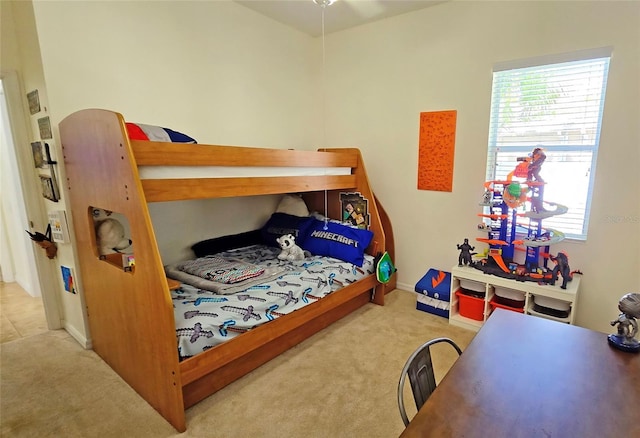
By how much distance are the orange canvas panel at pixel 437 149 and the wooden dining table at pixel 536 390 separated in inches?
75.7

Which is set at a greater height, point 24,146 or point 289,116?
point 289,116

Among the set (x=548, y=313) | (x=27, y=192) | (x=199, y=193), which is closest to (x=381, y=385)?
(x=548, y=313)

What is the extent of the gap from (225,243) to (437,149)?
82.0 inches

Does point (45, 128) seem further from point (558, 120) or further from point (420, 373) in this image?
point (558, 120)

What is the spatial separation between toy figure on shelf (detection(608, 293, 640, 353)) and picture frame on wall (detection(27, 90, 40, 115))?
3189 mm

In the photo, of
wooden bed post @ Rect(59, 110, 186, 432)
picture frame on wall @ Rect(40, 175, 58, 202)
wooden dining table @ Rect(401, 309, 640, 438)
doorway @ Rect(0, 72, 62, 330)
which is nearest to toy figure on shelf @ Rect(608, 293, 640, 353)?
wooden dining table @ Rect(401, 309, 640, 438)

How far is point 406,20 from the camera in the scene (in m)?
3.04

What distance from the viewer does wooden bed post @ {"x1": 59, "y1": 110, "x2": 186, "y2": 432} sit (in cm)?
158

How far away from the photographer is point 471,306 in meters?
2.67

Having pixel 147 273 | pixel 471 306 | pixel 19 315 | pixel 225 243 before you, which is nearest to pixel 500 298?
pixel 471 306

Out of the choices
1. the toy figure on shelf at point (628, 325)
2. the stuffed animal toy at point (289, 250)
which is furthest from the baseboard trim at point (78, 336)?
the toy figure on shelf at point (628, 325)

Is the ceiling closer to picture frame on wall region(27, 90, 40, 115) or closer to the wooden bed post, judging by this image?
picture frame on wall region(27, 90, 40, 115)

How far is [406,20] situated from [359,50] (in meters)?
0.52

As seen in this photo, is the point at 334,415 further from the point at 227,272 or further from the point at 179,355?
the point at 227,272
